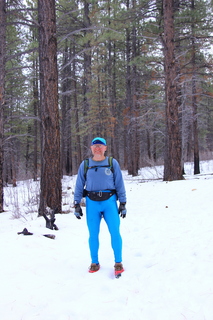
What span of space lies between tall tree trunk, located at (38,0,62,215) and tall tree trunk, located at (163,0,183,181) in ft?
18.1

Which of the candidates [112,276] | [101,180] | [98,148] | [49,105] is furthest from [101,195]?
[49,105]

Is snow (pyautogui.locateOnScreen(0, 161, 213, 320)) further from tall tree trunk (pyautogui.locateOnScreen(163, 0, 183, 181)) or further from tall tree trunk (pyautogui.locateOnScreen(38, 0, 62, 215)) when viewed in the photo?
tall tree trunk (pyautogui.locateOnScreen(163, 0, 183, 181))

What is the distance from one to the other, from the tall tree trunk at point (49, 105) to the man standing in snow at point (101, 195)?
10.6 ft

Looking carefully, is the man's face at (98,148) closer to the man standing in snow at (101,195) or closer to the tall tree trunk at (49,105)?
the man standing in snow at (101,195)

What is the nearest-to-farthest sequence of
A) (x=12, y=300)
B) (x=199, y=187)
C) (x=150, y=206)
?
(x=12, y=300) < (x=150, y=206) < (x=199, y=187)

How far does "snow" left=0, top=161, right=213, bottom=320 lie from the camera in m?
2.56

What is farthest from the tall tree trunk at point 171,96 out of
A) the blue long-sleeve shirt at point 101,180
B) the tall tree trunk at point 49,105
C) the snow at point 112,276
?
the blue long-sleeve shirt at point 101,180

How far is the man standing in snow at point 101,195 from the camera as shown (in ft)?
11.2

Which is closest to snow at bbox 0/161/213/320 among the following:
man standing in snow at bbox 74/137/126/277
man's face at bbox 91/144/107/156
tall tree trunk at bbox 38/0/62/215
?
man standing in snow at bbox 74/137/126/277

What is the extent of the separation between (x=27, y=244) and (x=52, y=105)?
380 cm

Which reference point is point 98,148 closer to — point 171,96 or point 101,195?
point 101,195

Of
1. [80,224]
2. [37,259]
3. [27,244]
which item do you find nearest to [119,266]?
[37,259]

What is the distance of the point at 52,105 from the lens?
21.4 feet

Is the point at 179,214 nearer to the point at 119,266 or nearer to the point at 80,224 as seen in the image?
the point at 80,224
